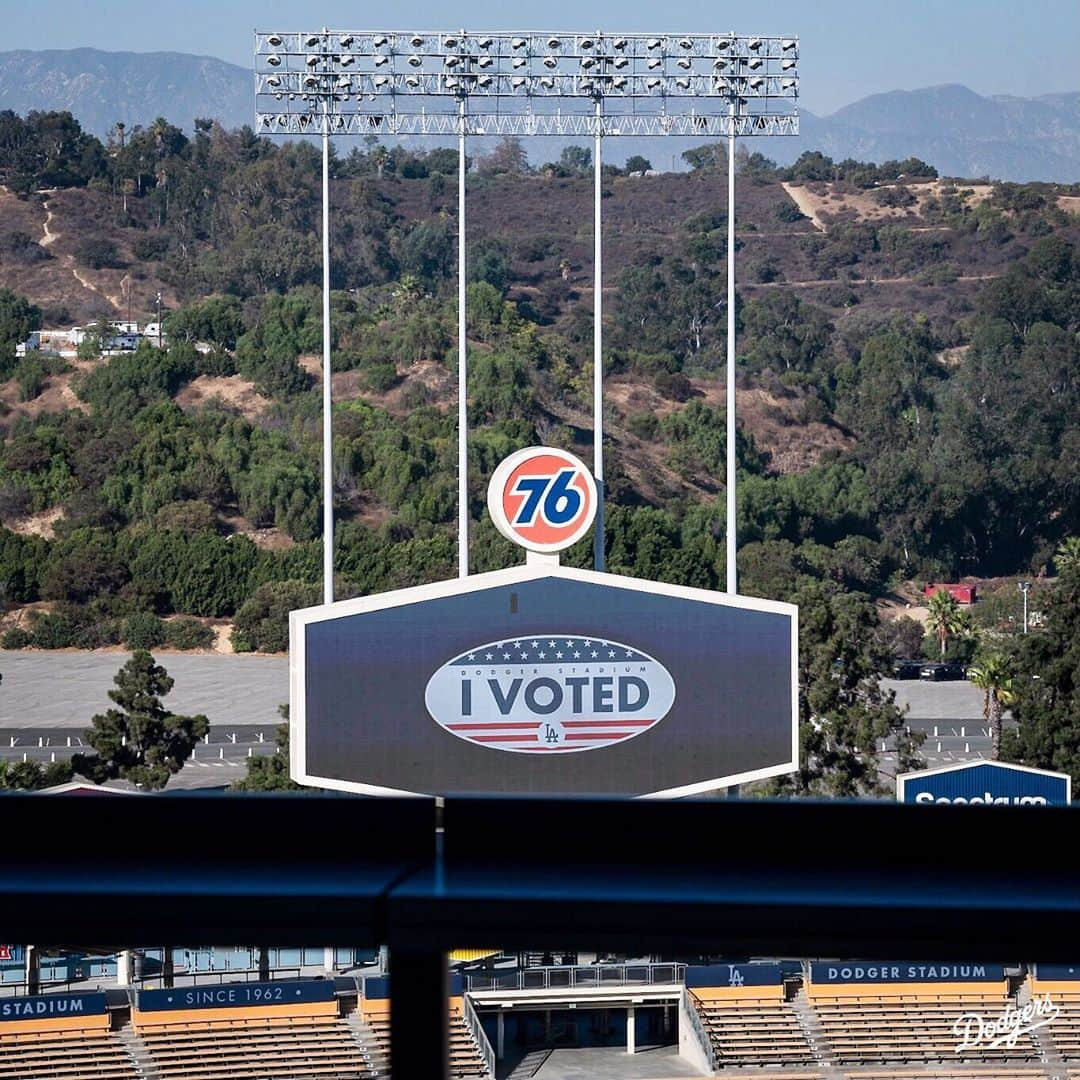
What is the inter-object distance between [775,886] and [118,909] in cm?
41

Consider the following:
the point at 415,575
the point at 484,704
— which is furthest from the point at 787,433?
the point at 484,704

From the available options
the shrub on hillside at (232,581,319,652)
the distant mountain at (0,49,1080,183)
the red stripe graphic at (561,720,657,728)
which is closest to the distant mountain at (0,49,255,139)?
the distant mountain at (0,49,1080,183)

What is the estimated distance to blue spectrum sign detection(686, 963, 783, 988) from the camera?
1.43 metres

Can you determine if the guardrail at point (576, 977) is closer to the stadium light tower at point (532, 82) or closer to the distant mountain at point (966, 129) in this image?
the distant mountain at point (966, 129)

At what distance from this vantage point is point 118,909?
1.11 metres

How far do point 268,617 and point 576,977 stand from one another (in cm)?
2547

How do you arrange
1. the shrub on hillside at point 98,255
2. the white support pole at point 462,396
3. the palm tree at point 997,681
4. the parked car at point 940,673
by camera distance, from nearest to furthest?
the white support pole at point 462,396
the palm tree at point 997,681
the parked car at point 940,673
the shrub on hillside at point 98,255

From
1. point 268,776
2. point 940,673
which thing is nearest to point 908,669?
point 940,673

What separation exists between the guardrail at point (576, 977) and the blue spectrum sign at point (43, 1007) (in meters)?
0.33

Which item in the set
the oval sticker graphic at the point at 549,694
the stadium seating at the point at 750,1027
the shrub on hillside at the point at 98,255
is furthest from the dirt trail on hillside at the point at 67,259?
the stadium seating at the point at 750,1027

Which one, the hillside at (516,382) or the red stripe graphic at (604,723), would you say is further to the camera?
the hillside at (516,382)

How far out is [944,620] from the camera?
85.2 feet

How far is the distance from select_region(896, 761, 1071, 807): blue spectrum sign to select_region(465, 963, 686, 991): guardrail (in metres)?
12.0

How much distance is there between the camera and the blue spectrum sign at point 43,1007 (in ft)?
4.31
